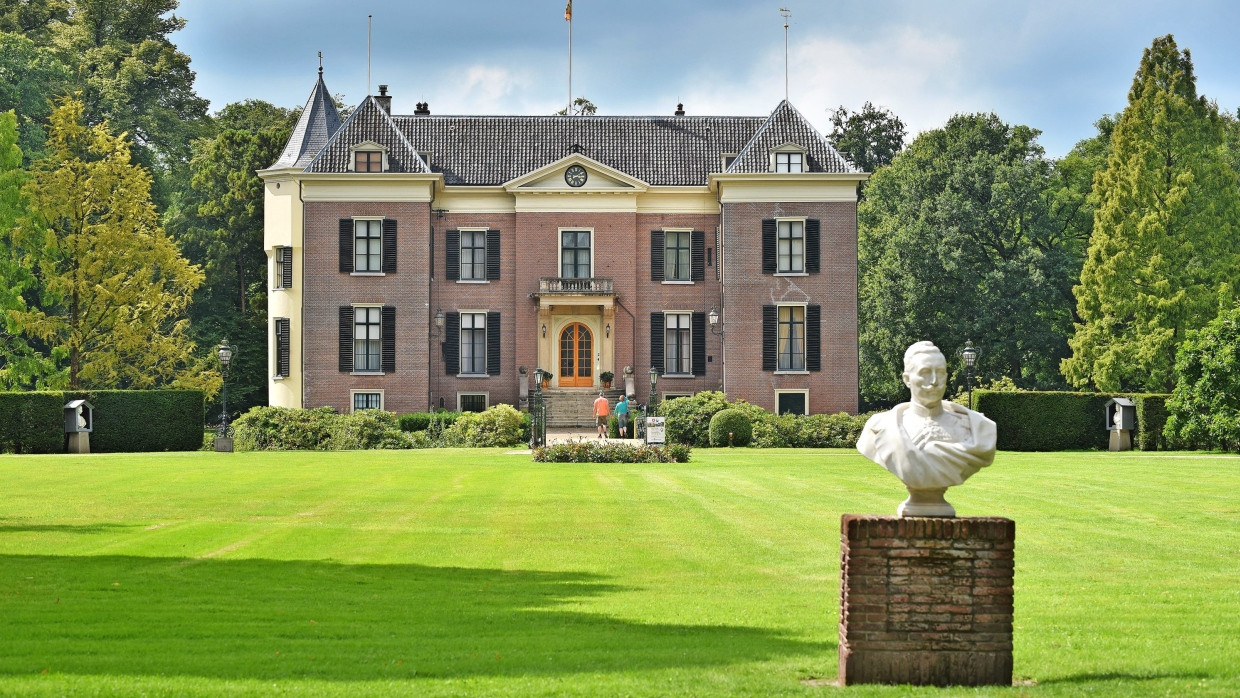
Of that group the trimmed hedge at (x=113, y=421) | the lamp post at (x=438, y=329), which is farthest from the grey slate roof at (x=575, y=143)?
the trimmed hedge at (x=113, y=421)

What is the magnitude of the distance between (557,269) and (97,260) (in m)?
14.6

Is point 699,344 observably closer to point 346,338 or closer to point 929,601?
point 346,338

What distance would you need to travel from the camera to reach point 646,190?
1785 inches

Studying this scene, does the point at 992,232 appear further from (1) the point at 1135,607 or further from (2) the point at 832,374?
(1) the point at 1135,607

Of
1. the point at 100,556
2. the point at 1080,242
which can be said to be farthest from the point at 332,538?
the point at 1080,242

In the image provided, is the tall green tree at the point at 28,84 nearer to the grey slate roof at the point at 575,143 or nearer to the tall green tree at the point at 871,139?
the grey slate roof at the point at 575,143

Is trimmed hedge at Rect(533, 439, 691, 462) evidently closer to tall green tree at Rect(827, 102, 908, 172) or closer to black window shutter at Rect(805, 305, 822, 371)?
black window shutter at Rect(805, 305, 822, 371)

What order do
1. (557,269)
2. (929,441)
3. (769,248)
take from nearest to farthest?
1. (929,441)
2. (769,248)
3. (557,269)

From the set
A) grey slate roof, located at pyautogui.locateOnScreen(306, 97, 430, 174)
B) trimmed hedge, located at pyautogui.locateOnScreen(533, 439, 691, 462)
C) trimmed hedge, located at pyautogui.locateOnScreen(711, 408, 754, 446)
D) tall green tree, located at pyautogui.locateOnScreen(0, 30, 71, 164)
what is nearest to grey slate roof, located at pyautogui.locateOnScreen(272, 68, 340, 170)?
grey slate roof, located at pyautogui.locateOnScreen(306, 97, 430, 174)

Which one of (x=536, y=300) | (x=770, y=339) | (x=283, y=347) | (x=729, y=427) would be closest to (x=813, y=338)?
(x=770, y=339)

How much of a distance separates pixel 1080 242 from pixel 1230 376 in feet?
82.6

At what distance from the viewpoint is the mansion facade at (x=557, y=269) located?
146 ft

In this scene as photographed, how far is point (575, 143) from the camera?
154 feet

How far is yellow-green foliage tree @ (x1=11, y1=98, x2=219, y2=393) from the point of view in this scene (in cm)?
4150
